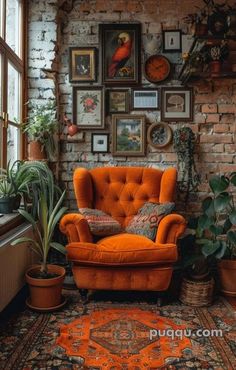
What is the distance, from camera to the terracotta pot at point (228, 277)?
9.04 feet

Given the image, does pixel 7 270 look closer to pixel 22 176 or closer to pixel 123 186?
pixel 22 176

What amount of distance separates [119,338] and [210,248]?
1050 mm

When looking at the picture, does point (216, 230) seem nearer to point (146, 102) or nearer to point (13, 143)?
point (146, 102)

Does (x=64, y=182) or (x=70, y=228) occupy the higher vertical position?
(x=64, y=182)

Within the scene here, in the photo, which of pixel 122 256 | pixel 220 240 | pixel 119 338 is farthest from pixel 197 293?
pixel 119 338

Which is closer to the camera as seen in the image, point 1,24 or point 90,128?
point 1,24

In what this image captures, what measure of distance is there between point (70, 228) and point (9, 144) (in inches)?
41.3

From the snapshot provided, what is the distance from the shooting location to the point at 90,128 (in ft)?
11.4

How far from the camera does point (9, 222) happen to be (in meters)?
2.43

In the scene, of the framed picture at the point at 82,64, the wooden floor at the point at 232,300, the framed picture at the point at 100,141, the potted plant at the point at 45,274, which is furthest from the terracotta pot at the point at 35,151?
the wooden floor at the point at 232,300

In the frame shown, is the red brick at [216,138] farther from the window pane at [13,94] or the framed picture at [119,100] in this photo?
the window pane at [13,94]

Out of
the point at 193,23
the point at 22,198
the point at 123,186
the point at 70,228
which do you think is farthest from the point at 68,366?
the point at 193,23

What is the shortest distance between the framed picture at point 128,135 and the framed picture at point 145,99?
0.13 meters

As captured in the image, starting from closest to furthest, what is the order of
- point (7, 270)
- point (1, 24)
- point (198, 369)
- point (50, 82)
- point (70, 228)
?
point (198, 369)
point (7, 270)
point (70, 228)
point (1, 24)
point (50, 82)
